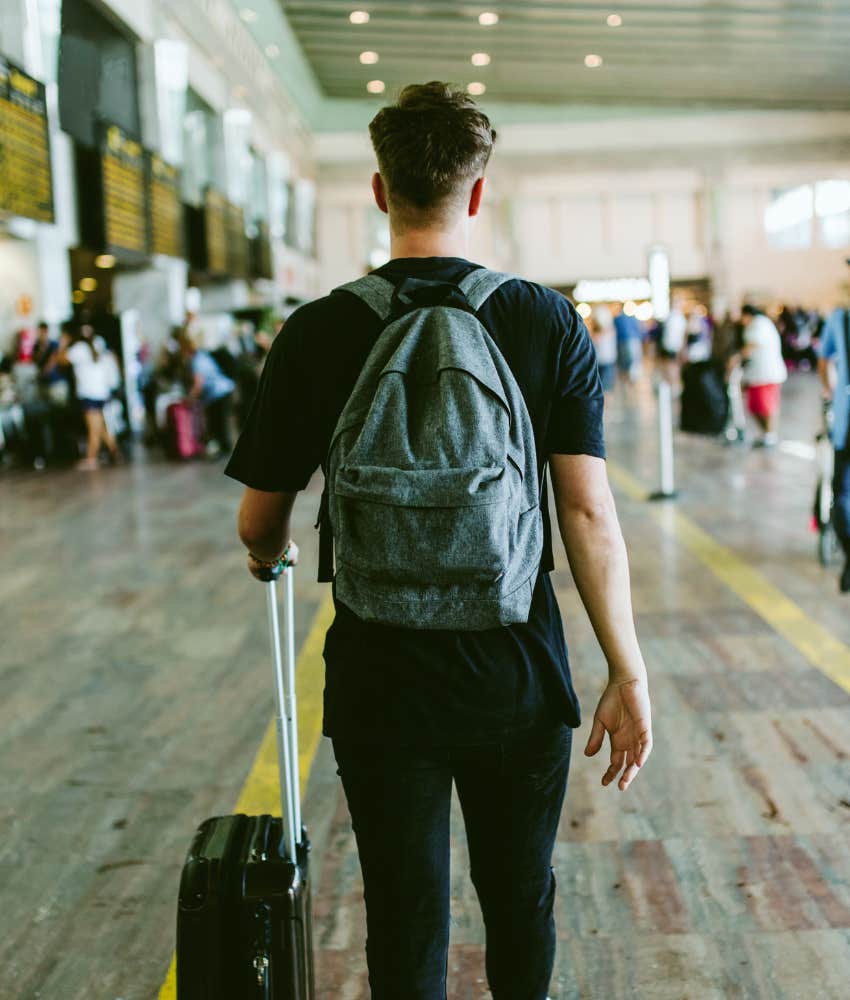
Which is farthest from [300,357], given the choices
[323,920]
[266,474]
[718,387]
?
[718,387]

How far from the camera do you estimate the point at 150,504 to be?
9.73 meters

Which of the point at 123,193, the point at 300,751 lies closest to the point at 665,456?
the point at 300,751

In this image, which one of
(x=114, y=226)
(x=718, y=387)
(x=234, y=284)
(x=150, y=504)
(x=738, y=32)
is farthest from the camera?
Answer: (x=738, y=32)

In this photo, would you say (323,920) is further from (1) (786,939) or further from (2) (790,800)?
(2) (790,800)

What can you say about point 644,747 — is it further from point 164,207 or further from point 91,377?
point 164,207

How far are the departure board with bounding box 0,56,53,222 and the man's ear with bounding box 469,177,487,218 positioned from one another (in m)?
9.10

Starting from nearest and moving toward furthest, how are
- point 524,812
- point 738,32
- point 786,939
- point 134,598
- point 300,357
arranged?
point 300,357, point 524,812, point 786,939, point 134,598, point 738,32

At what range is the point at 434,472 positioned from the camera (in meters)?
1.41

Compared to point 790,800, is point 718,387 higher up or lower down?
higher up

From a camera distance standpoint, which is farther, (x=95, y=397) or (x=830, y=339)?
(x=95, y=397)

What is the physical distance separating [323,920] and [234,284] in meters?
18.2

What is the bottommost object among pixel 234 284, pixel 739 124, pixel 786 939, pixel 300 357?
pixel 786 939

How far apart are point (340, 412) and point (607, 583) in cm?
44

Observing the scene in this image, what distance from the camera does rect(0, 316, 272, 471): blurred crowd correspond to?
12648 millimetres
